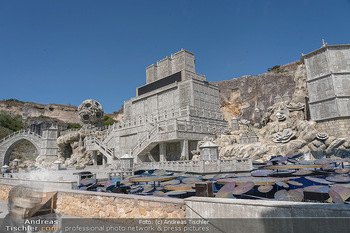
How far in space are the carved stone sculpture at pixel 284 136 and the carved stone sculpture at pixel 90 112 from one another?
28973 millimetres

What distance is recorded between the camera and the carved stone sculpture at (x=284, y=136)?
799 inches

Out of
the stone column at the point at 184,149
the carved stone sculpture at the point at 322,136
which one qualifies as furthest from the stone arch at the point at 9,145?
the carved stone sculpture at the point at 322,136

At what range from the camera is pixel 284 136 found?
20.4 meters

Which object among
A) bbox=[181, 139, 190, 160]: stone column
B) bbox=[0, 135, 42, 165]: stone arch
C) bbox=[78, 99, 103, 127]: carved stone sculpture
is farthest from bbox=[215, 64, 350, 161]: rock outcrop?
bbox=[0, 135, 42, 165]: stone arch

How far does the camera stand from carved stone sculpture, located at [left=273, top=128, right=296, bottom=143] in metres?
20.3

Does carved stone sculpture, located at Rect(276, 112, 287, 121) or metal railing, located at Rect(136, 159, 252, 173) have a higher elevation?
carved stone sculpture, located at Rect(276, 112, 287, 121)

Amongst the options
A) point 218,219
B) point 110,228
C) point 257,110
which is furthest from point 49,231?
point 257,110

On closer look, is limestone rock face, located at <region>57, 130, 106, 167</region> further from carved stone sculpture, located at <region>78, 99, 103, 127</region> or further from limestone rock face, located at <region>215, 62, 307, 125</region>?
limestone rock face, located at <region>215, 62, 307, 125</region>

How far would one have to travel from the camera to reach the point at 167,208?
511cm

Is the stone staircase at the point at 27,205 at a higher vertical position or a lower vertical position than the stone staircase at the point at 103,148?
lower

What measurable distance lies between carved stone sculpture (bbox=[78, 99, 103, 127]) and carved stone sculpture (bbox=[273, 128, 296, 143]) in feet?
95.1

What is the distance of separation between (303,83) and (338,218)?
2545 centimetres

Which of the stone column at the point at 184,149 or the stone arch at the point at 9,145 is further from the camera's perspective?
the stone arch at the point at 9,145

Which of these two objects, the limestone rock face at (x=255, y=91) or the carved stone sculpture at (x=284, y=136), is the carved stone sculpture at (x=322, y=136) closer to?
the carved stone sculpture at (x=284, y=136)
